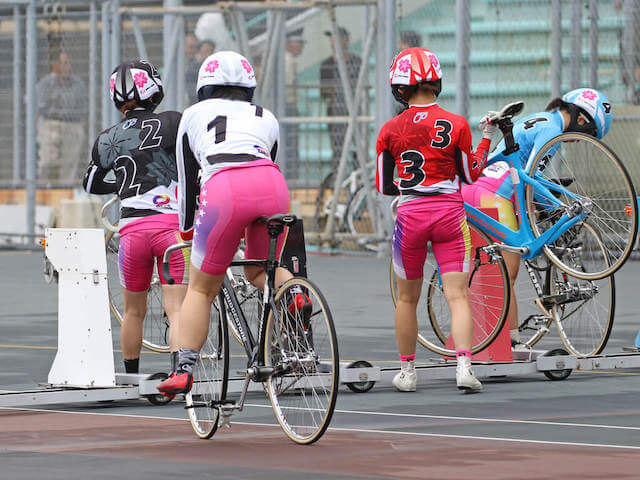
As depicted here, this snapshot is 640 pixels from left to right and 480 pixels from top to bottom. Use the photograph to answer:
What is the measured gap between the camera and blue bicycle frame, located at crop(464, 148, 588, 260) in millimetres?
10695

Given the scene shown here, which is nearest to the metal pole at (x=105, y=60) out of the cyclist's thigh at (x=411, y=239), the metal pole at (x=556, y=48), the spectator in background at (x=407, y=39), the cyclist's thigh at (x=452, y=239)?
the spectator in background at (x=407, y=39)

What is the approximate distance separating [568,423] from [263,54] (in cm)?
1615

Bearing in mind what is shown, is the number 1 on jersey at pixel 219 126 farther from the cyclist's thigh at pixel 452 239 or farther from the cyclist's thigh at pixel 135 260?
the cyclist's thigh at pixel 452 239

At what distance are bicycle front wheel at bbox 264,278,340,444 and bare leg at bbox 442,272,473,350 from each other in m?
2.24

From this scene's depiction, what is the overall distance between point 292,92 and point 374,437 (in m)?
17.1

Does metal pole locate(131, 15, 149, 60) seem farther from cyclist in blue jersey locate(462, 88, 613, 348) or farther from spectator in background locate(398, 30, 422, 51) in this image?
cyclist in blue jersey locate(462, 88, 613, 348)

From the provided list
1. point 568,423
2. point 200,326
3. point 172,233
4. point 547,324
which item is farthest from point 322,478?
point 547,324

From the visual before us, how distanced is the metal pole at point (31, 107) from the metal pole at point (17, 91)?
14.1 inches

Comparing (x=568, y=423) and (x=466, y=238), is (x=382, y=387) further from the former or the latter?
(x=568, y=423)

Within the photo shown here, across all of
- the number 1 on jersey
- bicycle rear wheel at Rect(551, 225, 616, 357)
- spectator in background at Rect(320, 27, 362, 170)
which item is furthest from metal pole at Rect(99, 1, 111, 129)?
the number 1 on jersey

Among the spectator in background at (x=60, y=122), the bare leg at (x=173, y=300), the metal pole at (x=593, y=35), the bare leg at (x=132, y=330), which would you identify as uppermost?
the metal pole at (x=593, y=35)

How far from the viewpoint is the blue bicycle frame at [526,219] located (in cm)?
1070

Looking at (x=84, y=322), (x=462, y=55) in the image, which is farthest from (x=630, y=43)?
(x=84, y=322)

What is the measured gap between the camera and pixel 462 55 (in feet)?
73.9
